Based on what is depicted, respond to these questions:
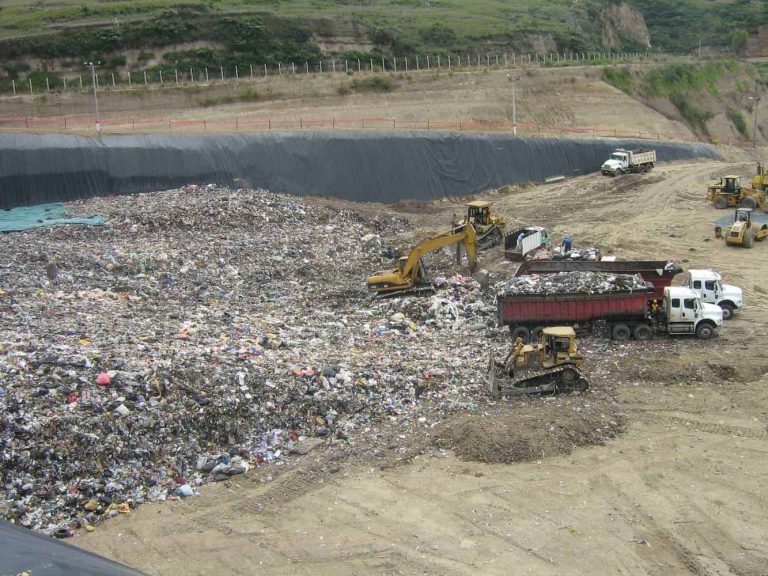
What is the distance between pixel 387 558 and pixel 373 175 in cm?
2759

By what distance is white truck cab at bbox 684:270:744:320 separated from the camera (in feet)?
70.1

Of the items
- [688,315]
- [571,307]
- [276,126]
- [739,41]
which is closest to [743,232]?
[688,315]

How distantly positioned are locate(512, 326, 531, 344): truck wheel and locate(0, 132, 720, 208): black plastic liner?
18818 millimetres

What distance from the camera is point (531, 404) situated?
1652 cm

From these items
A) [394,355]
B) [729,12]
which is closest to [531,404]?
[394,355]

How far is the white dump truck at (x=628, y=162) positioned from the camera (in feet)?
137

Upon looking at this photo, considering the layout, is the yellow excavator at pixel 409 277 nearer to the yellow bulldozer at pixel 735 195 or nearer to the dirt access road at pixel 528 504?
the dirt access road at pixel 528 504

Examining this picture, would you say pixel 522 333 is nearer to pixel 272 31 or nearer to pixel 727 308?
pixel 727 308

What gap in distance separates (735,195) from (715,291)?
49.6ft

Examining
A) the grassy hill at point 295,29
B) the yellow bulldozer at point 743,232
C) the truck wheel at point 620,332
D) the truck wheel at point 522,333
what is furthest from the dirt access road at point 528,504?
the grassy hill at point 295,29

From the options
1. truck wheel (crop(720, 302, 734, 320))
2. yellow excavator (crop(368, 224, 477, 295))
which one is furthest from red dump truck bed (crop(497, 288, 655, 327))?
yellow excavator (crop(368, 224, 477, 295))

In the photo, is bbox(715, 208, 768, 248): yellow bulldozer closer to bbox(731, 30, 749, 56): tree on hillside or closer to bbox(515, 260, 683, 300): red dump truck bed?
bbox(515, 260, 683, 300): red dump truck bed

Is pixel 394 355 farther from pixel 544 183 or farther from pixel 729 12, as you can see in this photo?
pixel 729 12

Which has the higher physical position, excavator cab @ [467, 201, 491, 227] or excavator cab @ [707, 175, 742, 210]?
excavator cab @ [467, 201, 491, 227]
